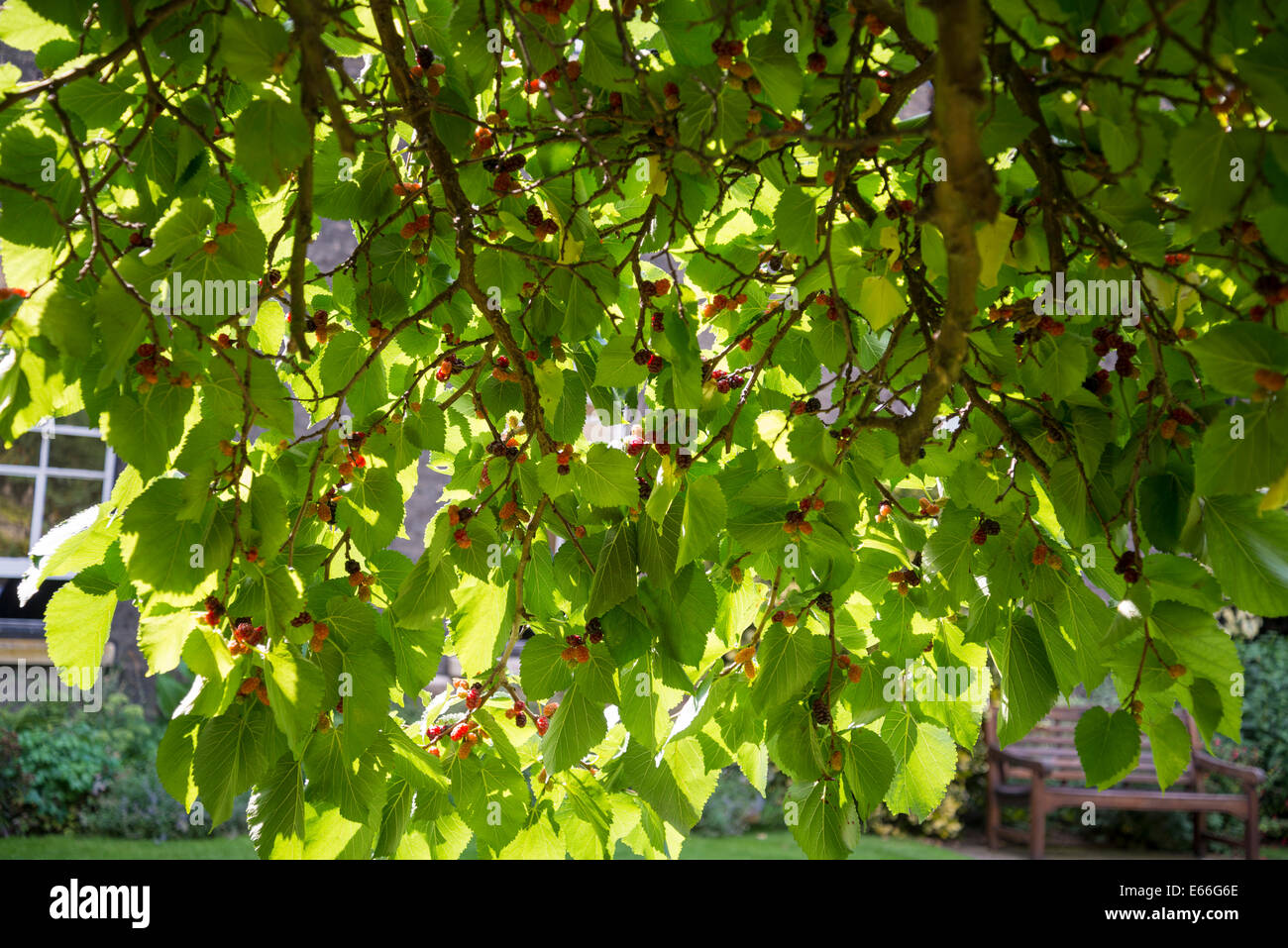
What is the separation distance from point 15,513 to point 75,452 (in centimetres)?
47

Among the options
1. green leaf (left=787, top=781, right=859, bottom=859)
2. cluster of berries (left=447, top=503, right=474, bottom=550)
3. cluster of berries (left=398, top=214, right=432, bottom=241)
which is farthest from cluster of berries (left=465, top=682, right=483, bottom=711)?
cluster of berries (left=398, top=214, right=432, bottom=241)

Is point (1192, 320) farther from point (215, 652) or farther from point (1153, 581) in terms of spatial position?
point (215, 652)

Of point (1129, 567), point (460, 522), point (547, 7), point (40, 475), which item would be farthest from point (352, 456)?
point (40, 475)

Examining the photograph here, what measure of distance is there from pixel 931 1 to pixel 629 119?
445mm

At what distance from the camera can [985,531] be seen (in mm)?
1356

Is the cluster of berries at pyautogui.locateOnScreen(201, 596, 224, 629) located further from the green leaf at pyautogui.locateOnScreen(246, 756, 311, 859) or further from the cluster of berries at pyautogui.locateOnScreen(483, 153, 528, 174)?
the cluster of berries at pyautogui.locateOnScreen(483, 153, 528, 174)

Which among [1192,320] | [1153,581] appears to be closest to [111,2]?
[1153,581]

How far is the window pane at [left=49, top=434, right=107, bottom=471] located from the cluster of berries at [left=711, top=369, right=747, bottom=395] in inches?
207

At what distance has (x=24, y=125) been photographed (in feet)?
3.57

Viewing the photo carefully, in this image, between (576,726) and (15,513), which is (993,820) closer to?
(576,726)

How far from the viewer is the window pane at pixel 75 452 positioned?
5.69 meters

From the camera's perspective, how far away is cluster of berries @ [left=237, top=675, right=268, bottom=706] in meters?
1.13

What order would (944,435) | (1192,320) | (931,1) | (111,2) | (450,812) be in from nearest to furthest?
(931,1), (111,2), (1192,320), (450,812), (944,435)

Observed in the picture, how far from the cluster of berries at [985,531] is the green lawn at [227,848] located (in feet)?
10.0
